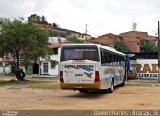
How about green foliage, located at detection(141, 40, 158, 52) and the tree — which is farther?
green foliage, located at detection(141, 40, 158, 52)

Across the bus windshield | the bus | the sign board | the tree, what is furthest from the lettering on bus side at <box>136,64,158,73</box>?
the bus windshield

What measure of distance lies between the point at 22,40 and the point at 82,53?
22078 millimetres

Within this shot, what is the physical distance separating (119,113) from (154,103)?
446 centimetres

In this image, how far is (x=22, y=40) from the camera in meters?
44.4

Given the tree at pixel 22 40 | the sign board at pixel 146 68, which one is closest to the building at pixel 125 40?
the sign board at pixel 146 68

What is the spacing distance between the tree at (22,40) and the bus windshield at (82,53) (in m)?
21.3

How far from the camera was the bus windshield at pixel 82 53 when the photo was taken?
23.2 m

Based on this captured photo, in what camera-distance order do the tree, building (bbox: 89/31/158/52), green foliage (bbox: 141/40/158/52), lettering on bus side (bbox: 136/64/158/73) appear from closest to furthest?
the tree < lettering on bus side (bbox: 136/64/158/73) < green foliage (bbox: 141/40/158/52) < building (bbox: 89/31/158/52)

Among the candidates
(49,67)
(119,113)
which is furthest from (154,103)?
(49,67)

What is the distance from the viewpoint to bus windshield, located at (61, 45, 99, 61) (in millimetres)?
23250

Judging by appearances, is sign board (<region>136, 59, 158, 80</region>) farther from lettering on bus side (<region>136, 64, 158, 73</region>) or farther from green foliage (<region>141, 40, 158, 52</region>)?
green foliage (<region>141, 40, 158, 52</region>)

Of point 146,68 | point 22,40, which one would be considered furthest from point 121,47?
point 22,40

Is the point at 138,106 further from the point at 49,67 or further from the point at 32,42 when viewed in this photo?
the point at 49,67

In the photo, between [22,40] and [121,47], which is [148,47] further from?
[22,40]
